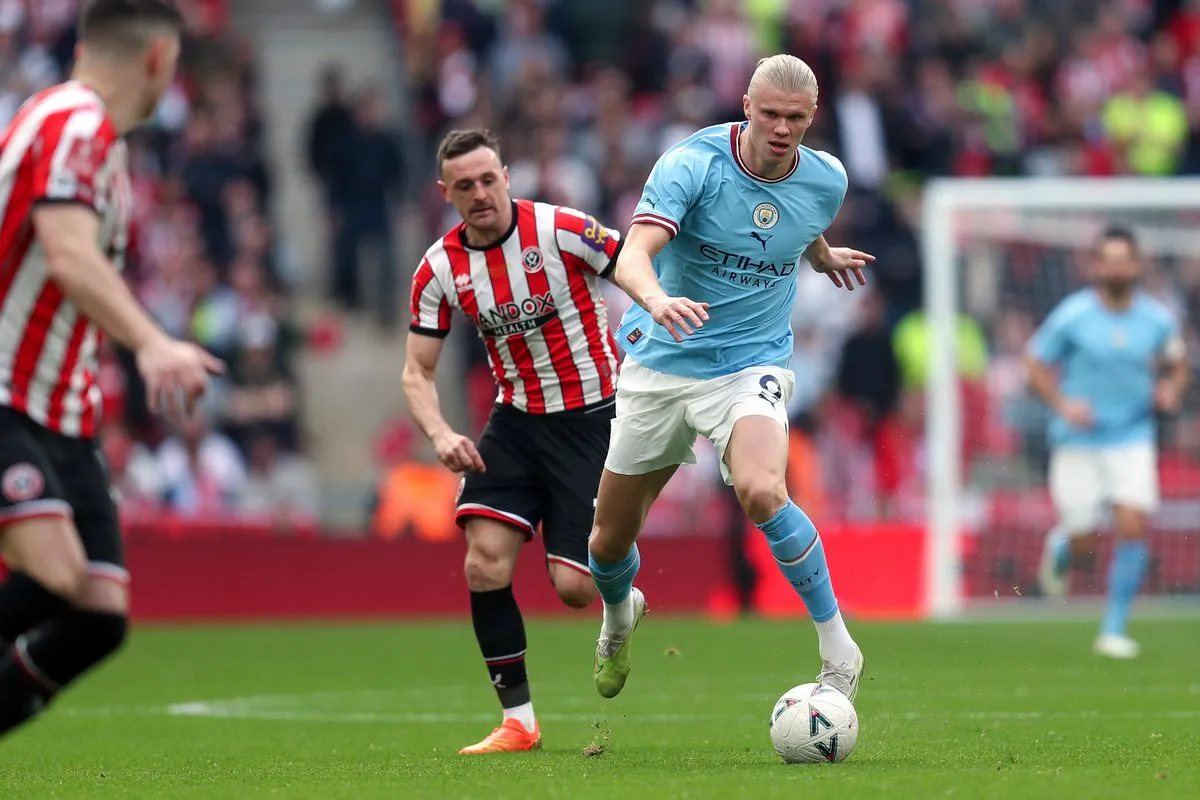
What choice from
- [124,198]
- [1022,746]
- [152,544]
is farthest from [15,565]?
[152,544]

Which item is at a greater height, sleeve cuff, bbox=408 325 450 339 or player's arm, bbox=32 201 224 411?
player's arm, bbox=32 201 224 411

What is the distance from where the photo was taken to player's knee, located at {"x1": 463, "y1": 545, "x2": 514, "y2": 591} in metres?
8.22

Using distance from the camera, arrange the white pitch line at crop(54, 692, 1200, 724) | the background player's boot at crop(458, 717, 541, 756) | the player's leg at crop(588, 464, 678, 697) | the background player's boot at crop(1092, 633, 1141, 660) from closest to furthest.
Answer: the background player's boot at crop(458, 717, 541, 756) → the player's leg at crop(588, 464, 678, 697) → the white pitch line at crop(54, 692, 1200, 724) → the background player's boot at crop(1092, 633, 1141, 660)

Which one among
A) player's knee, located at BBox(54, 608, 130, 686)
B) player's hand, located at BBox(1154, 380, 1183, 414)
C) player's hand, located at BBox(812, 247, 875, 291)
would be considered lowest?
player's hand, located at BBox(1154, 380, 1183, 414)

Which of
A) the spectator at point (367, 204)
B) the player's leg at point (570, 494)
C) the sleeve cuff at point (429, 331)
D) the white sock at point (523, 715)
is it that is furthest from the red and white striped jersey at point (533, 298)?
the spectator at point (367, 204)

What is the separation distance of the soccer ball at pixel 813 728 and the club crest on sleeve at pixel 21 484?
9.33 ft

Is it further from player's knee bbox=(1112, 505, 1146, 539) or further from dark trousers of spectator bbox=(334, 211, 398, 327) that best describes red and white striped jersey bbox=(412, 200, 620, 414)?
dark trousers of spectator bbox=(334, 211, 398, 327)

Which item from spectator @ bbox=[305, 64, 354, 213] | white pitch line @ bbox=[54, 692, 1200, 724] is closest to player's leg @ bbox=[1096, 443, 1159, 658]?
white pitch line @ bbox=[54, 692, 1200, 724]

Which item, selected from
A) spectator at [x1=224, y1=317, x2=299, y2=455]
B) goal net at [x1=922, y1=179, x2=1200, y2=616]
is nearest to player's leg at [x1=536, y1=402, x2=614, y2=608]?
goal net at [x1=922, y1=179, x2=1200, y2=616]

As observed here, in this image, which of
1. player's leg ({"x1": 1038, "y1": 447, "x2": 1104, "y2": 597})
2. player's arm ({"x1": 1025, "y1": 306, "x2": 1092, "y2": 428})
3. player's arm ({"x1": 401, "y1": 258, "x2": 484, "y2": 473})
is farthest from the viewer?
player's leg ({"x1": 1038, "y1": 447, "x2": 1104, "y2": 597})

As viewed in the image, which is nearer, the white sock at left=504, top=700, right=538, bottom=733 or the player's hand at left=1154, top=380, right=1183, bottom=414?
the white sock at left=504, top=700, right=538, bottom=733

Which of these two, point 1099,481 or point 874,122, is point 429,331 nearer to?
point 1099,481

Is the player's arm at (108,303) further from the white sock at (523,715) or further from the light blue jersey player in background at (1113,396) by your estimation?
the light blue jersey player in background at (1113,396)

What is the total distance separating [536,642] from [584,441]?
6.51 m
